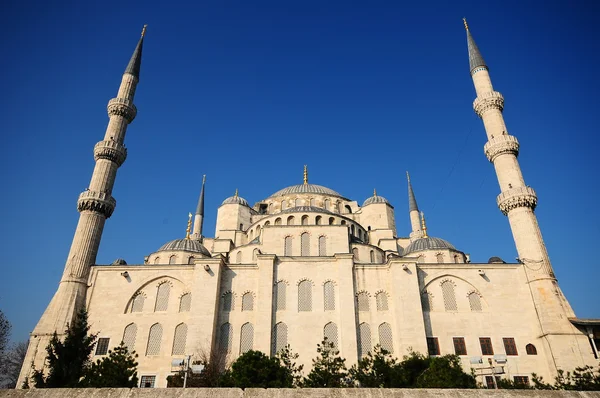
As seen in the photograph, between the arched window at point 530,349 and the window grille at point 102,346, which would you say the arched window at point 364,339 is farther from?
the window grille at point 102,346

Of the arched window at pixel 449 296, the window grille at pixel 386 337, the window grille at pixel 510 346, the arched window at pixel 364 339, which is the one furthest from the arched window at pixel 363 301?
the window grille at pixel 510 346

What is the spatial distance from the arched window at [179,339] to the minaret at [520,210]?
1671cm

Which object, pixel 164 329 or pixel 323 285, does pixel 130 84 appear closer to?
pixel 164 329

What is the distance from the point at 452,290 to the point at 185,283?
13717 mm

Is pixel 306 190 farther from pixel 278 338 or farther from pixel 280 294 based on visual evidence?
pixel 278 338

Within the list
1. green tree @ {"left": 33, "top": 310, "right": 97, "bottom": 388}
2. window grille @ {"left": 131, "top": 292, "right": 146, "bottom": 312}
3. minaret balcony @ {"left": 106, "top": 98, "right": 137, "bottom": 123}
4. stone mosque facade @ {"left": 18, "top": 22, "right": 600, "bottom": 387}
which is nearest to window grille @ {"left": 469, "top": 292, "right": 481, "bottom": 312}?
stone mosque facade @ {"left": 18, "top": 22, "right": 600, "bottom": 387}

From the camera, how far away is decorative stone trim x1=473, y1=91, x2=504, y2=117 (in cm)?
2562

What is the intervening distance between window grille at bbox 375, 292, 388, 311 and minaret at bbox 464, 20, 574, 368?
720 cm

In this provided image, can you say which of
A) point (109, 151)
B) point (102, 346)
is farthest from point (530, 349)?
point (109, 151)

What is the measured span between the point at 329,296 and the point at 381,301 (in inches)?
103

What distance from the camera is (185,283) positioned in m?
21.1

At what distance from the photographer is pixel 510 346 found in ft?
63.8

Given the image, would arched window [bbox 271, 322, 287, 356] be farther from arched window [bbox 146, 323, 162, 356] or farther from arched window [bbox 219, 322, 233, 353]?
arched window [bbox 146, 323, 162, 356]

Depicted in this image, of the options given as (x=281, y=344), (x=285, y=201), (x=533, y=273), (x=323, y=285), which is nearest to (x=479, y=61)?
(x=533, y=273)
